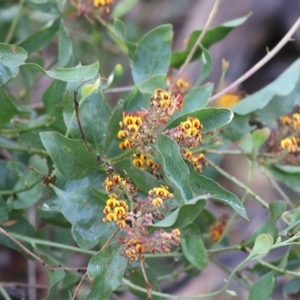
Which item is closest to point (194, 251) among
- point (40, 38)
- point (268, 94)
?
point (268, 94)

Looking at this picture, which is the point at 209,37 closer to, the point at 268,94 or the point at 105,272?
the point at 268,94

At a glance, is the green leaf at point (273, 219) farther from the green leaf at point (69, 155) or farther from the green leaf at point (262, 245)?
the green leaf at point (69, 155)

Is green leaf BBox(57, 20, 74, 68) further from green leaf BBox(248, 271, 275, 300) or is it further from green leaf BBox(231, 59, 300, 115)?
green leaf BBox(248, 271, 275, 300)

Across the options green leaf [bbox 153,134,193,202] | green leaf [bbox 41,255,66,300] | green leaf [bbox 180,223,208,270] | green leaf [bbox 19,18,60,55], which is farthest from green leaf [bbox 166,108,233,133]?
green leaf [bbox 19,18,60,55]

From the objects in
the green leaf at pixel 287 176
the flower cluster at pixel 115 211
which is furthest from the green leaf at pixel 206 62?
the flower cluster at pixel 115 211

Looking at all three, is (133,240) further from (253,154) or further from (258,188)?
(258,188)

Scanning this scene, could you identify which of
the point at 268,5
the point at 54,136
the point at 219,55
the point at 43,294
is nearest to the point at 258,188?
the point at 219,55
